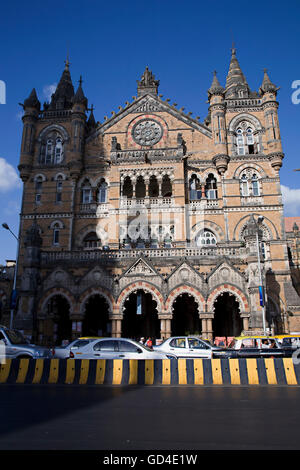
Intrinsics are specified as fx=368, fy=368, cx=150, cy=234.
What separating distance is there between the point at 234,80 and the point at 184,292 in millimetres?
26255

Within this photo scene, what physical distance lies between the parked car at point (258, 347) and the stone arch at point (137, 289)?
7.47m

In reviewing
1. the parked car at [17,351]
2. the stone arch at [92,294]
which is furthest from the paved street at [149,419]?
the stone arch at [92,294]

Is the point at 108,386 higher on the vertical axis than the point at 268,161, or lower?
lower

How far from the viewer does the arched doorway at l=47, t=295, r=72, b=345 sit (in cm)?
2690

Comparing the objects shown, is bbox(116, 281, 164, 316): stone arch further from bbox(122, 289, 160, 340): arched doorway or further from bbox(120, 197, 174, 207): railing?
bbox(120, 197, 174, 207): railing

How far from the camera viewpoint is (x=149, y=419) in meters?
6.89

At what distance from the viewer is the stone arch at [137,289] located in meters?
24.5

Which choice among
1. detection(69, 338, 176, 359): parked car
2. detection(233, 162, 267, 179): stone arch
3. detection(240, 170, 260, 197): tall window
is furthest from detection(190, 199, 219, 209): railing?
detection(69, 338, 176, 359): parked car

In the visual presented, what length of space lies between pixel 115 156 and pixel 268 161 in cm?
1391

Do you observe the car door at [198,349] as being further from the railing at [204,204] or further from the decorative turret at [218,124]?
the decorative turret at [218,124]

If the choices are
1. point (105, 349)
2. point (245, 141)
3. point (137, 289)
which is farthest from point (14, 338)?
point (245, 141)

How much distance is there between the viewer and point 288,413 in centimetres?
744
